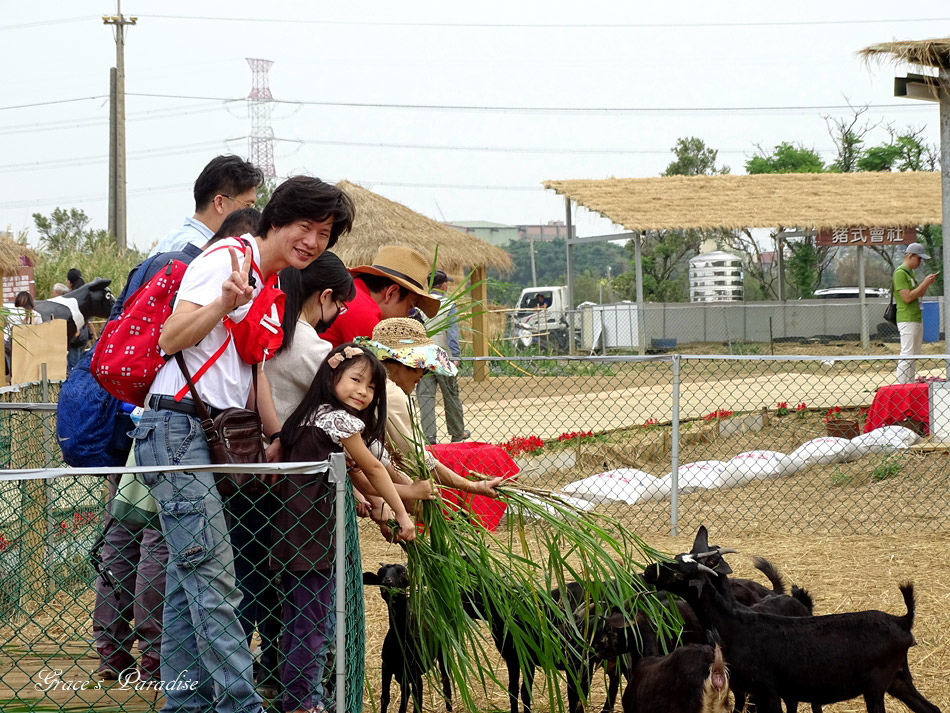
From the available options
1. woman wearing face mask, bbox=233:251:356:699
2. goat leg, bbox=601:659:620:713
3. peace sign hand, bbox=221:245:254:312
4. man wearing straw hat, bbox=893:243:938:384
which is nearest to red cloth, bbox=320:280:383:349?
woman wearing face mask, bbox=233:251:356:699

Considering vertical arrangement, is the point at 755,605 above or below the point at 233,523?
below

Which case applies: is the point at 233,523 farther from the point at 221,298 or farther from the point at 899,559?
the point at 899,559

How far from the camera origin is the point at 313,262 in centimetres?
373

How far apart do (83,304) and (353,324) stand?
13.5 feet

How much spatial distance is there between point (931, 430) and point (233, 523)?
708 cm

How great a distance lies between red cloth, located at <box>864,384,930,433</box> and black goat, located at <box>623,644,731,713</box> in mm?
6286

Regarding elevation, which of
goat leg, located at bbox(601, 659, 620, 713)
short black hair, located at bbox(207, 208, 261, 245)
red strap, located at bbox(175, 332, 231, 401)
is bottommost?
goat leg, located at bbox(601, 659, 620, 713)

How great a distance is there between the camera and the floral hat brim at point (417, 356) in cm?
371

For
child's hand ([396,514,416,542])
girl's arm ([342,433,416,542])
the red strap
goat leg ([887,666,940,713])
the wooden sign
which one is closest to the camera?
the red strap

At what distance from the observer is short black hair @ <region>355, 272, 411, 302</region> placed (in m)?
4.50

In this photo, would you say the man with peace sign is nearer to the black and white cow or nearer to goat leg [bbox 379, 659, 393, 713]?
goat leg [bbox 379, 659, 393, 713]

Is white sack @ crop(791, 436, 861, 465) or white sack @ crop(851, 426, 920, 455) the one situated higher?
white sack @ crop(851, 426, 920, 455)

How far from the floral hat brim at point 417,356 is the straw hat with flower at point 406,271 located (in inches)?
25.3

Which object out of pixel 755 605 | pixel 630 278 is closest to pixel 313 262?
pixel 755 605
